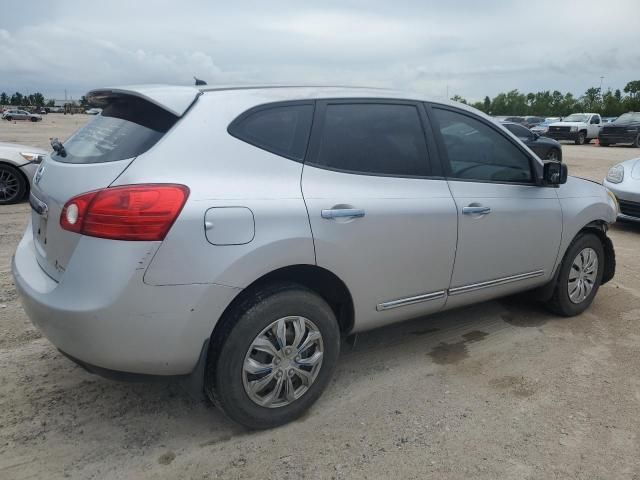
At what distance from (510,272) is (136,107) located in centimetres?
261

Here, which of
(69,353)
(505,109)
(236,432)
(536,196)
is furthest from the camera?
(505,109)

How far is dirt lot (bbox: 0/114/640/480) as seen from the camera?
2539mm

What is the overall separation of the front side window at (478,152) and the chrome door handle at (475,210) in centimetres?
21

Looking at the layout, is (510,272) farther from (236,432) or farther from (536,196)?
(236,432)

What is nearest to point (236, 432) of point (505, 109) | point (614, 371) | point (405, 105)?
point (405, 105)

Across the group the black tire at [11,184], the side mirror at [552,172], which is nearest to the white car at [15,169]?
the black tire at [11,184]

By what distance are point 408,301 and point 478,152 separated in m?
1.14

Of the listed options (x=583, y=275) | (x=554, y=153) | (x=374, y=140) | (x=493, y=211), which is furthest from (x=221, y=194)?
(x=554, y=153)

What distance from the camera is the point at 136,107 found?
268 centimetres

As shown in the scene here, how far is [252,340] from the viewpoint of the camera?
A: 2.56 m

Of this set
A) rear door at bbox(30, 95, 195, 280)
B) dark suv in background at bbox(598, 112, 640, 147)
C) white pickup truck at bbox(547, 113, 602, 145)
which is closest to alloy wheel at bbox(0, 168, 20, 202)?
rear door at bbox(30, 95, 195, 280)

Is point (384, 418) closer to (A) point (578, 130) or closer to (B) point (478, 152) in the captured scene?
(B) point (478, 152)

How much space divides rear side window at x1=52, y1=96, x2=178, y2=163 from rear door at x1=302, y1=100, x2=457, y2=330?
2.44 feet

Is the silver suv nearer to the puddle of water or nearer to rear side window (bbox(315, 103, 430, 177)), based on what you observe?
rear side window (bbox(315, 103, 430, 177))
